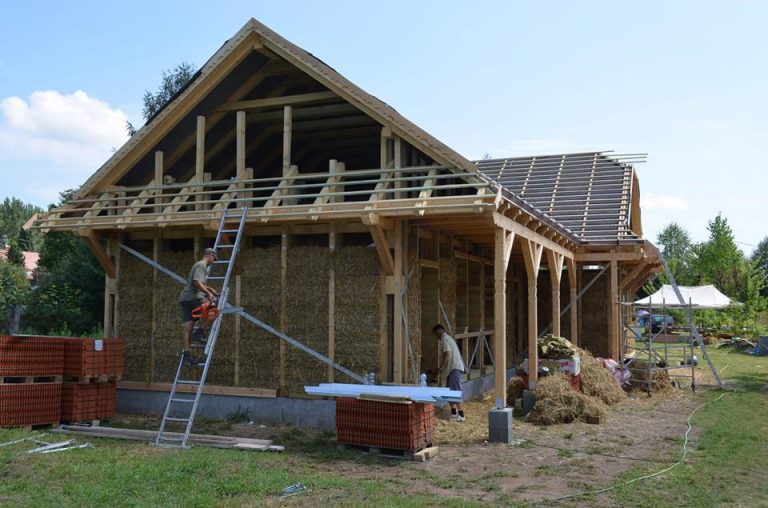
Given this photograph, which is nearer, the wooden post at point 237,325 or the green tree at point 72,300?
the wooden post at point 237,325

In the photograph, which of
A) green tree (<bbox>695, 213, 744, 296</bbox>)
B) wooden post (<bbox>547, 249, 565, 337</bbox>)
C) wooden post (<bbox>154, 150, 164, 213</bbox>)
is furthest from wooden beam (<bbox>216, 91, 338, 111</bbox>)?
green tree (<bbox>695, 213, 744, 296</bbox>)

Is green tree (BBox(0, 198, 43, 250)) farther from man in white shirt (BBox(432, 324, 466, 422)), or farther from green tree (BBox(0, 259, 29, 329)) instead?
man in white shirt (BBox(432, 324, 466, 422))

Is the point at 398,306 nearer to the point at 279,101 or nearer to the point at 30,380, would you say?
the point at 279,101

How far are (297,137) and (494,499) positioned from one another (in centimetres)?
870

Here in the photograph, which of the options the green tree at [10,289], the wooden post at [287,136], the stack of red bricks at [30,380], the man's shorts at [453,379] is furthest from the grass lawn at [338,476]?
the green tree at [10,289]

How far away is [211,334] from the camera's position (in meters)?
9.90

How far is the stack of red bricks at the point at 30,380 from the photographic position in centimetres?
1012

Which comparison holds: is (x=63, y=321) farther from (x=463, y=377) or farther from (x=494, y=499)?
(x=494, y=499)

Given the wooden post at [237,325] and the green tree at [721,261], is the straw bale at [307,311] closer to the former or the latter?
the wooden post at [237,325]

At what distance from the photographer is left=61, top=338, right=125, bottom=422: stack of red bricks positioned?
1075 cm

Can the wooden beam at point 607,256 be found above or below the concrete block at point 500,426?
above

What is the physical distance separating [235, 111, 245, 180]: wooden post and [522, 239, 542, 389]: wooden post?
16.7 ft

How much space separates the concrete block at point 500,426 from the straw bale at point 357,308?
215 cm

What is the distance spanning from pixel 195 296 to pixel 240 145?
9.81 ft
